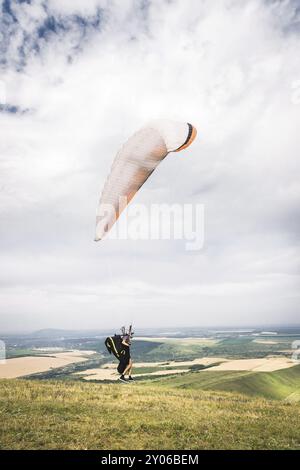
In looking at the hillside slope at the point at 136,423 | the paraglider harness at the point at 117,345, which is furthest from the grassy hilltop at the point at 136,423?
the paraglider harness at the point at 117,345

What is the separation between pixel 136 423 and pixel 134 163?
10.3 meters

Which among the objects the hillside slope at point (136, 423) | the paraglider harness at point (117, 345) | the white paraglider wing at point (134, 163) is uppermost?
the white paraglider wing at point (134, 163)

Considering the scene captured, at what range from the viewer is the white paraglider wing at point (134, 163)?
13.5m

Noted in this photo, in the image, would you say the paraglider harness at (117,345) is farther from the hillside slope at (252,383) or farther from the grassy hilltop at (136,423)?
the hillside slope at (252,383)

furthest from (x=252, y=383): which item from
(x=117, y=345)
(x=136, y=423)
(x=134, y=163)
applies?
(x=134, y=163)

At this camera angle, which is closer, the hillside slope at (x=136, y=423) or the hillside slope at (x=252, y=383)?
the hillside slope at (x=136, y=423)

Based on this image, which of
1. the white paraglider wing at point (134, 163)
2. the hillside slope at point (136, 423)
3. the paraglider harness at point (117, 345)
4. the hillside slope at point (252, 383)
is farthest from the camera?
the hillside slope at point (252, 383)

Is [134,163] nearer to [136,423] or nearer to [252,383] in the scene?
[136,423]

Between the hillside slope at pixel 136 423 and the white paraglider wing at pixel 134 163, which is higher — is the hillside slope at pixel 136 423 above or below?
below

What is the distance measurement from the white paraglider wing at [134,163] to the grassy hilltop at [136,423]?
286 inches

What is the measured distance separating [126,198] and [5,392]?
469 inches

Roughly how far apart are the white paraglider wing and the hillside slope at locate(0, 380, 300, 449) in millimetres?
7246

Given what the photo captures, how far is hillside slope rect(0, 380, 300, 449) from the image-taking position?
9992 millimetres
